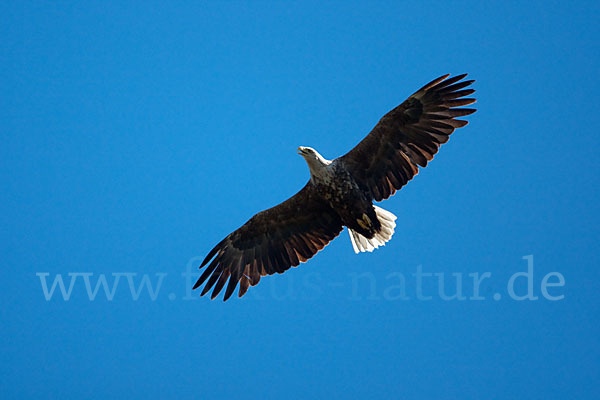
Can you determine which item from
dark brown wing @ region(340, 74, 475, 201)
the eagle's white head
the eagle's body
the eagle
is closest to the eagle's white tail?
the eagle

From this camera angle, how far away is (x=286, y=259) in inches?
384

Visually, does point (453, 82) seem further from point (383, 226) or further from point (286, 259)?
point (286, 259)

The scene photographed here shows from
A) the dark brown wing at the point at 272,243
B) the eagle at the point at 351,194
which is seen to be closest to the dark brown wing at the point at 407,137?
the eagle at the point at 351,194

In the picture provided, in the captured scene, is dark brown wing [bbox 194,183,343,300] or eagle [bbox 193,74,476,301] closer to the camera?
eagle [bbox 193,74,476,301]

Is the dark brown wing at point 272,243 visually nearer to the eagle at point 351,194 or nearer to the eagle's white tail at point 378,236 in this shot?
the eagle at point 351,194

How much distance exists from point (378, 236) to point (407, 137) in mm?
1599

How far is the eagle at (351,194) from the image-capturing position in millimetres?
8977

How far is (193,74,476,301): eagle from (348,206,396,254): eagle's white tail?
1 centimetres

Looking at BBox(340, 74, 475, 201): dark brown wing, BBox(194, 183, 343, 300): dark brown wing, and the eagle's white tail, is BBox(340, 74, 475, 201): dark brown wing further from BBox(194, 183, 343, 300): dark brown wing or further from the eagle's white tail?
BBox(194, 183, 343, 300): dark brown wing

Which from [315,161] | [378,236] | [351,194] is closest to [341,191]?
[351,194]

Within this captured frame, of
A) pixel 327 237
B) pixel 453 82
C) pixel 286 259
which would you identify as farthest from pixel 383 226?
pixel 453 82

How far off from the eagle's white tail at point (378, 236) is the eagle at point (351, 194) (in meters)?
0.01

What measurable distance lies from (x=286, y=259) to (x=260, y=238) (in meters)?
0.51

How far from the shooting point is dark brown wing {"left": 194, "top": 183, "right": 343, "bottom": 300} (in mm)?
9672
